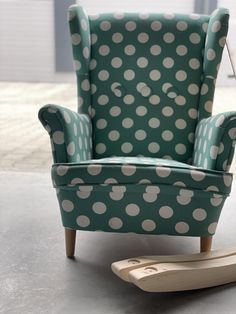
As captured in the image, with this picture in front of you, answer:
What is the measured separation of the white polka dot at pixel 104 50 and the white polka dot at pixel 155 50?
184mm

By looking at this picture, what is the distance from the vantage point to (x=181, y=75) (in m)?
2.35

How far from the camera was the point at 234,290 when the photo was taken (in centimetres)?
179

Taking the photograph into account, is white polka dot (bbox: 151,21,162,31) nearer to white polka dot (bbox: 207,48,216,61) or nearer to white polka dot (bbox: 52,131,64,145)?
white polka dot (bbox: 207,48,216,61)

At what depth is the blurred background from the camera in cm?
453

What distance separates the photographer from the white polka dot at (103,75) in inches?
92.6

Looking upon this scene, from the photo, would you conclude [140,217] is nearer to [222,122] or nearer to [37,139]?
[222,122]

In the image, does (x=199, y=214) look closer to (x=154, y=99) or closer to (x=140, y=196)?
(x=140, y=196)

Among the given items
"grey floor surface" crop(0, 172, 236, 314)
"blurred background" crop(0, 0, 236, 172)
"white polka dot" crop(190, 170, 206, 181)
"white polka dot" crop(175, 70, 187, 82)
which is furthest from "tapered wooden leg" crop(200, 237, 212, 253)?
"blurred background" crop(0, 0, 236, 172)

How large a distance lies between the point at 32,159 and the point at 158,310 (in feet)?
7.26

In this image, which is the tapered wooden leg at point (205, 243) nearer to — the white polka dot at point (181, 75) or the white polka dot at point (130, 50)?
the white polka dot at point (181, 75)

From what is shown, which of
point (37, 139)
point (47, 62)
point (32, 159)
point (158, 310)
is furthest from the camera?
point (47, 62)

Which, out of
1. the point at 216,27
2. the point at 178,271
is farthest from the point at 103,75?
the point at 178,271

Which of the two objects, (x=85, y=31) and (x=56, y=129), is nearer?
(x=56, y=129)

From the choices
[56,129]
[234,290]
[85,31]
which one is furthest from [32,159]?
[234,290]
